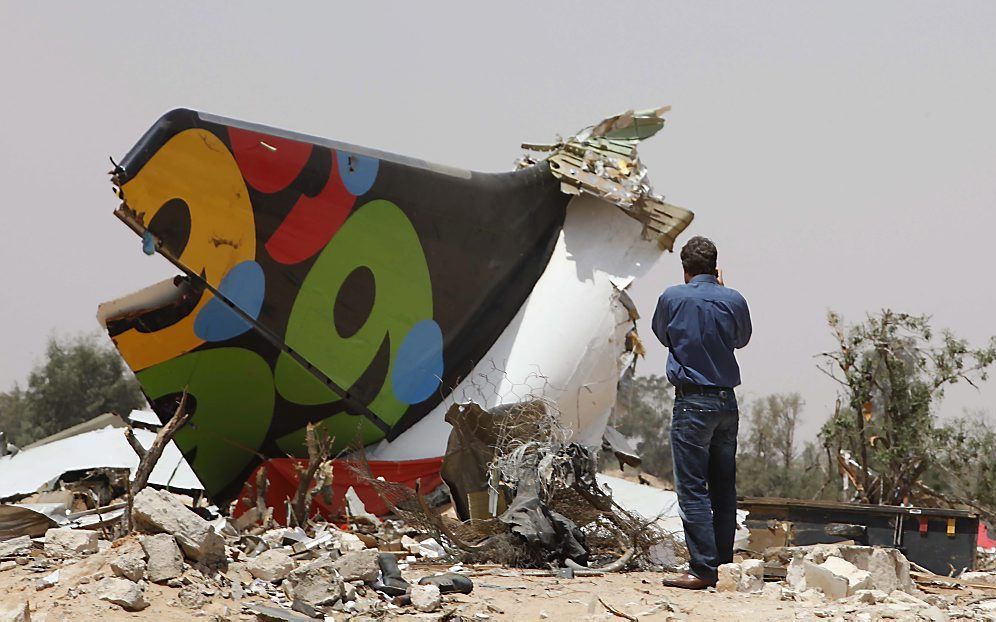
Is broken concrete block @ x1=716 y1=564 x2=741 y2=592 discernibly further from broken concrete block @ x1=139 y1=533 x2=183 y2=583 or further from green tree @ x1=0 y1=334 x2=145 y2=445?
green tree @ x1=0 y1=334 x2=145 y2=445

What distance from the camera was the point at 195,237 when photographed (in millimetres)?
7738

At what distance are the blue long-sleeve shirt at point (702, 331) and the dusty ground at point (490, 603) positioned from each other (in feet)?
3.19

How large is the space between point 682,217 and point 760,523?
12.9 feet

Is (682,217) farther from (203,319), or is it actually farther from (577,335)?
(203,319)

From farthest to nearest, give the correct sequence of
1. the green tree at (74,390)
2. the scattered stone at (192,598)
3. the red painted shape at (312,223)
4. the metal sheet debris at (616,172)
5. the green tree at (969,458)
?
the green tree at (74,390) < the green tree at (969,458) < the metal sheet debris at (616,172) < the red painted shape at (312,223) < the scattered stone at (192,598)

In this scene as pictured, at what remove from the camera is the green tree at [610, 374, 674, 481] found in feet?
103

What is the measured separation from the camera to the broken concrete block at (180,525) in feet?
14.4

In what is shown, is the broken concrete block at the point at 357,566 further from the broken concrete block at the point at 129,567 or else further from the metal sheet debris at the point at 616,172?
the metal sheet debris at the point at 616,172

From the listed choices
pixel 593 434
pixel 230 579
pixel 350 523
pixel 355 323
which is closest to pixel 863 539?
pixel 593 434

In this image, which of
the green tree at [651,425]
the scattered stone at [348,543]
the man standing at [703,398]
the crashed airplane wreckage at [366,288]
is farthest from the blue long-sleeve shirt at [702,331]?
the green tree at [651,425]

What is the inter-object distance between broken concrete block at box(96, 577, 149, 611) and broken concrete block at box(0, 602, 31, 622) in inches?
10.6

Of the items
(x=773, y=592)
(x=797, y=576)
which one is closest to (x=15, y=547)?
(x=773, y=592)

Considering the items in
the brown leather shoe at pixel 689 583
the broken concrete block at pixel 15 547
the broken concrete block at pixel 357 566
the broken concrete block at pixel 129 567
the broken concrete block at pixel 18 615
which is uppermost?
the brown leather shoe at pixel 689 583

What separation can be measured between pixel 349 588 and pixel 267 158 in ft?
14.8
